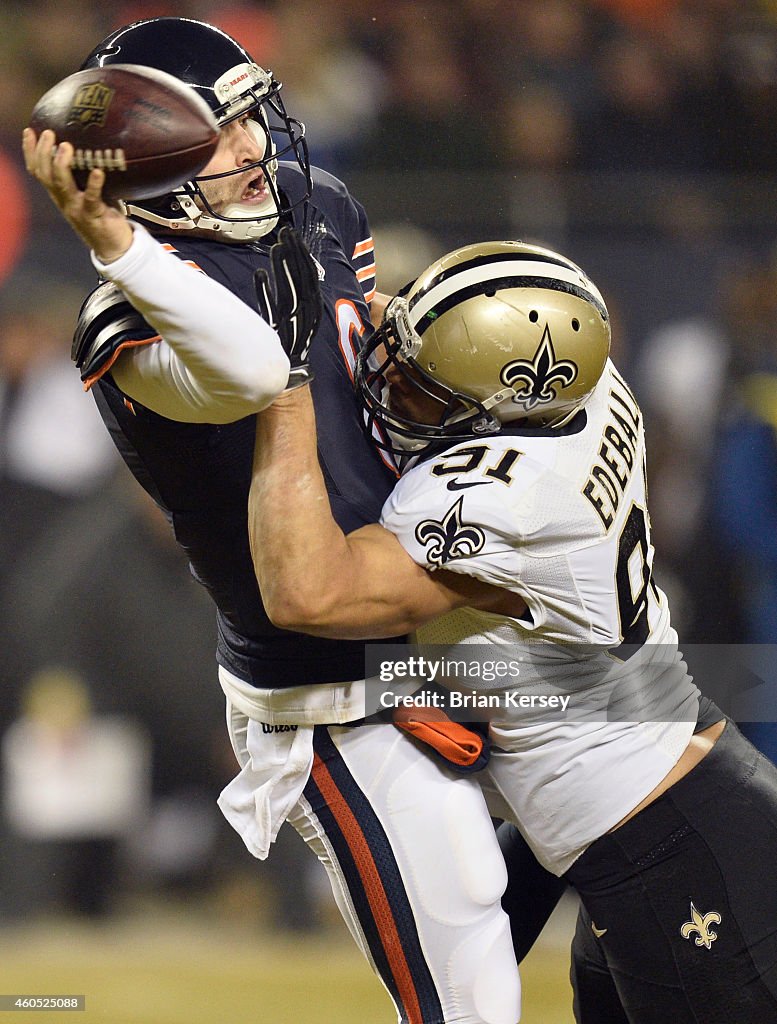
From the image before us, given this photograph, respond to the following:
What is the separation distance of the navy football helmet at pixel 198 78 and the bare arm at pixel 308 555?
23 cm

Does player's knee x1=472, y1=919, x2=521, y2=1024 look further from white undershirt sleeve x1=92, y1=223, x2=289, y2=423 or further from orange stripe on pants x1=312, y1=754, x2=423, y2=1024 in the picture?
white undershirt sleeve x1=92, y1=223, x2=289, y2=423

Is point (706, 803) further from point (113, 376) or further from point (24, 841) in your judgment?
point (24, 841)

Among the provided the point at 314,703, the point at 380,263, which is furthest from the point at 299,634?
the point at 380,263

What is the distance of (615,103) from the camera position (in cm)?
292

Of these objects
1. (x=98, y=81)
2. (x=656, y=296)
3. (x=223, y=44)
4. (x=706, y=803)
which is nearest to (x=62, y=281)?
(x=656, y=296)

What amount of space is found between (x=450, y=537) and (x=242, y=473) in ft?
0.75

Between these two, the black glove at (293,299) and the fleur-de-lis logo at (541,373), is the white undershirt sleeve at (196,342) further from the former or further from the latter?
the fleur-de-lis logo at (541,373)

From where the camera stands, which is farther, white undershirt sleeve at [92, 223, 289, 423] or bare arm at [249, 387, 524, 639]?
bare arm at [249, 387, 524, 639]

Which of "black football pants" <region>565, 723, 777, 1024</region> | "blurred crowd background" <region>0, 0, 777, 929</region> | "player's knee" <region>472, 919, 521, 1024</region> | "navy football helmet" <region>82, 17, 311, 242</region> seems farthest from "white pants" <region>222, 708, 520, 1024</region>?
"blurred crowd background" <region>0, 0, 777, 929</region>

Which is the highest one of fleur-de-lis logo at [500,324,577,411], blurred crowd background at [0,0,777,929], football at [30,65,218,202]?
football at [30,65,218,202]

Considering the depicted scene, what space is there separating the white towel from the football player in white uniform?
174mm

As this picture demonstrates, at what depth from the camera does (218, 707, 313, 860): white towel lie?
1.26 meters

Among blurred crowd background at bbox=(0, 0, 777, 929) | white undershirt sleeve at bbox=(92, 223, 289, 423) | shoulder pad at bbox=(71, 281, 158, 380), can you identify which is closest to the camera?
white undershirt sleeve at bbox=(92, 223, 289, 423)

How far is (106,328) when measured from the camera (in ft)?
3.51
